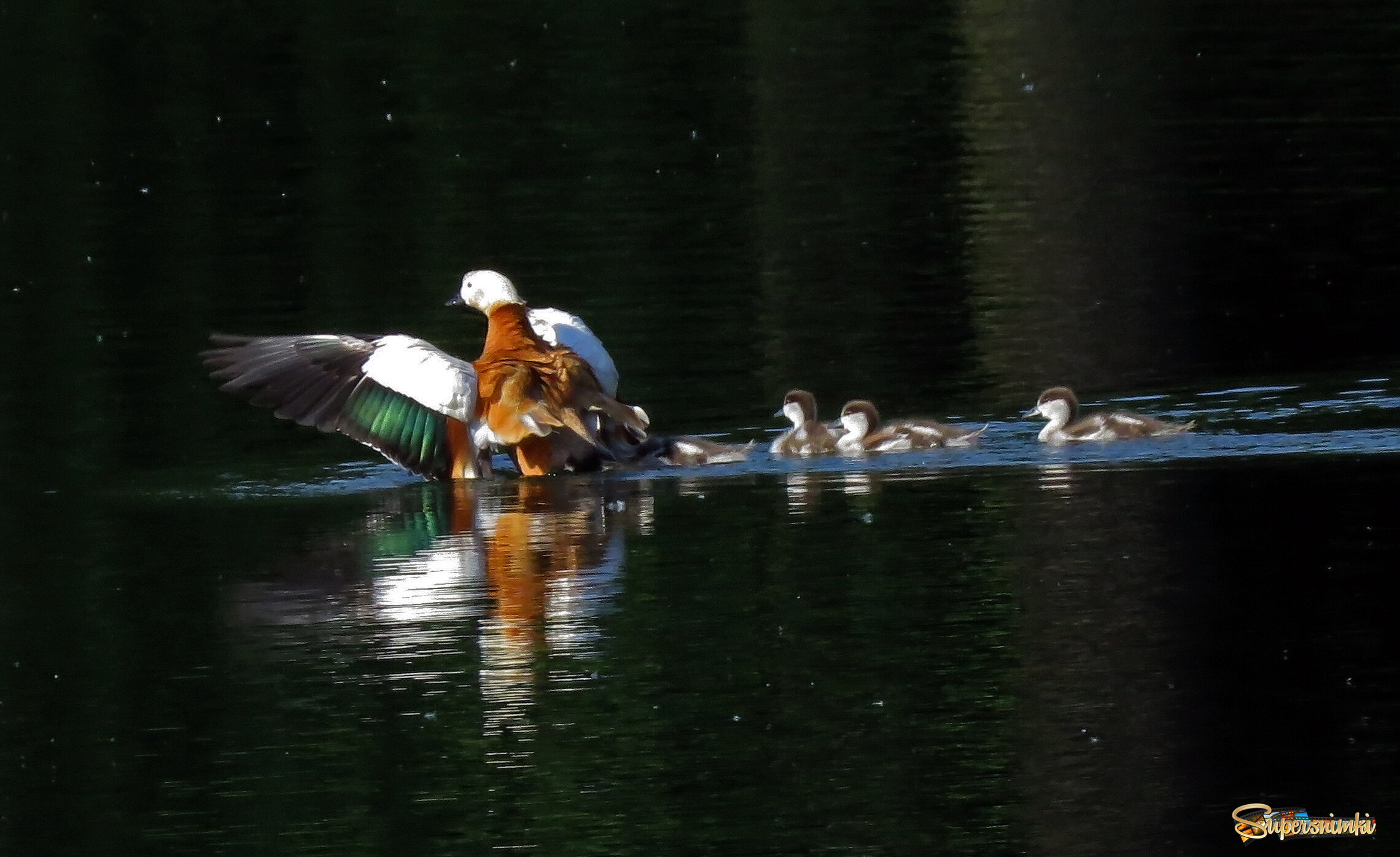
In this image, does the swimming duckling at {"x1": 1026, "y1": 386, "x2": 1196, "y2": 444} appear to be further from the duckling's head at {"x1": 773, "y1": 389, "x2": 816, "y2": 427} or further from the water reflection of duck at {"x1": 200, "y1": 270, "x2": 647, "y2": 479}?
the water reflection of duck at {"x1": 200, "y1": 270, "x2": 647, "y2": 479}

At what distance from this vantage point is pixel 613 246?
19.7 meters

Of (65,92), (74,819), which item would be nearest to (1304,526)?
(74,819)

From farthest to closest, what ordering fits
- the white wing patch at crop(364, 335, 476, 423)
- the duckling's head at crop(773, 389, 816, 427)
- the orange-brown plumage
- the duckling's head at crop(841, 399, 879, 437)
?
1. the duckling's head at crop(773, 389, 816, 427)
2. the duckling's head at crop(841, 399, 879, 437)
3. the orange-brown plumage
4. the white wing patch at crop(364, 335, 476, 423)

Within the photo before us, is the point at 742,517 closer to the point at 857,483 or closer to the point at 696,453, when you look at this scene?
the point at 857,483

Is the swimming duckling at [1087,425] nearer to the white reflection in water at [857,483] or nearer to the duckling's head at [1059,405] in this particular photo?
the duckling's head at [1059,405]

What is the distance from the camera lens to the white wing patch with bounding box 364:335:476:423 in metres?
12.0

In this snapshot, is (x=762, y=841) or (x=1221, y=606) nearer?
(x=762, y=841)

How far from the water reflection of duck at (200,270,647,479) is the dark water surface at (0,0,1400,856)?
0.78ft

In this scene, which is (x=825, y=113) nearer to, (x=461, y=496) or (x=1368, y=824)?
(x=461, y=496)

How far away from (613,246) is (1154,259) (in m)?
4.06

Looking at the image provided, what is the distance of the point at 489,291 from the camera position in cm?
1277
